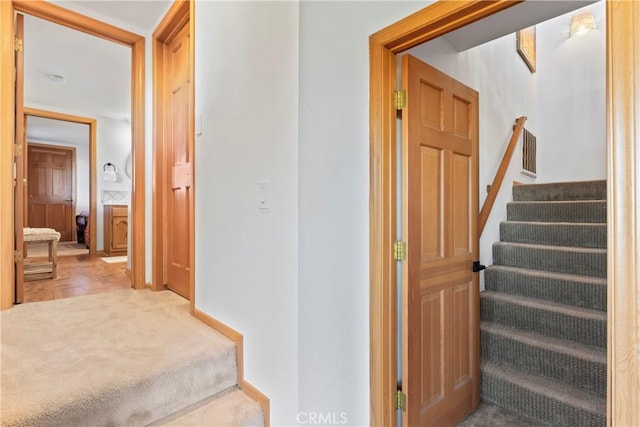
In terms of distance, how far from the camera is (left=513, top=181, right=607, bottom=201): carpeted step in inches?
122

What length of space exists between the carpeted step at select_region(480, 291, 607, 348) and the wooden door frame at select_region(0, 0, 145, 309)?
9.47ft

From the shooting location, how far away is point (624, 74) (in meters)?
0.85

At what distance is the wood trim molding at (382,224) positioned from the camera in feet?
4.55

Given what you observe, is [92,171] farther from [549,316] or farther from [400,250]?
[549,316]

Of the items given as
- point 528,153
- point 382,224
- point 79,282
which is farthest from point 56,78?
point 528,153

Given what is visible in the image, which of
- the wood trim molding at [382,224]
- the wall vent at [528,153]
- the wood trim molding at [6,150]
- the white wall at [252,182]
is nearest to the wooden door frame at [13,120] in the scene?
the wood trim molding at [6,150]

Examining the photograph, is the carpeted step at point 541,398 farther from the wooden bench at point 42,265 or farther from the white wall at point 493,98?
the wooden bench at point 42,265

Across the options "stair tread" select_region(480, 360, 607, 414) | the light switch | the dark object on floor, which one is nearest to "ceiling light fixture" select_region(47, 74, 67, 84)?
the dark object on floor

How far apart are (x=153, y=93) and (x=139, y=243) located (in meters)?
1.28

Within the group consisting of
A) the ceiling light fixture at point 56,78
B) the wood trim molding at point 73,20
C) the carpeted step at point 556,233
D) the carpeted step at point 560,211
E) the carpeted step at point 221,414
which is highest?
the ceiling light fixture at point 56,78

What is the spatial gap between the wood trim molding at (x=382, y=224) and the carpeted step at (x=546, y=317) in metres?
1.43

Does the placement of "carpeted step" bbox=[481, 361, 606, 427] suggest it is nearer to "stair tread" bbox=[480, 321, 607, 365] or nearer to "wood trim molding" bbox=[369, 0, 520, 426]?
"stair tread" bbox=[480, 321, 607, 365]

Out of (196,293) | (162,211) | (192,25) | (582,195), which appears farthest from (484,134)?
(162,211)

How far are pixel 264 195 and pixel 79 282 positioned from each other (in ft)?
9.25
